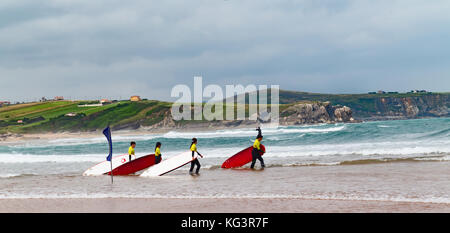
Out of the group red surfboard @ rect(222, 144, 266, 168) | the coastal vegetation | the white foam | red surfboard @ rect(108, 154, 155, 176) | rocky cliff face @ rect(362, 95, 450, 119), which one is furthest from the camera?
rocky cliff face @ rect(362, 95, 450, 119)

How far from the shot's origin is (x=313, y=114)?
13188 cm

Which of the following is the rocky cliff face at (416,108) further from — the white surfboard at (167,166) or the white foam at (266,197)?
the white foam at (266,197)

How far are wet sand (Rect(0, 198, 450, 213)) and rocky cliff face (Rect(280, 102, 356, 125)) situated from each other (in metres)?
109

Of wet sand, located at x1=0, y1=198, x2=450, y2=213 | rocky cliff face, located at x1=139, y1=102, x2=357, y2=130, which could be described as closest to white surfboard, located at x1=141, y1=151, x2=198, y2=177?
wet sand, located at x1=0, y1=198, x2=450, y2=213

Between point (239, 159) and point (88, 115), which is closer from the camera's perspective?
point (239, 159)

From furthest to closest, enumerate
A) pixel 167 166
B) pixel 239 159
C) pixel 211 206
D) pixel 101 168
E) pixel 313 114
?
1. pixel 313 114
2. pixel 239 159
3. pixel 101 168
4. pixel 167 166
5. pixel 211 206

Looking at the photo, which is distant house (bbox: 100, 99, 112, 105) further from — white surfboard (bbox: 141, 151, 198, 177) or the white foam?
the white foam

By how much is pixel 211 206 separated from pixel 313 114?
125m

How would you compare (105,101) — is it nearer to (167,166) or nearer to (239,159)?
(239,159)

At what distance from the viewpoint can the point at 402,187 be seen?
1212 centimetres

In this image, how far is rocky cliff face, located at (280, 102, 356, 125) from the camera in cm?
12419

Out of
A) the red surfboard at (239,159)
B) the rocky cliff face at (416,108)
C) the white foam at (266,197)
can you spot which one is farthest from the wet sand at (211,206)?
the rocky cliff face at (416,108)

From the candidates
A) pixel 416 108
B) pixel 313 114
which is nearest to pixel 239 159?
pixel 313 114
